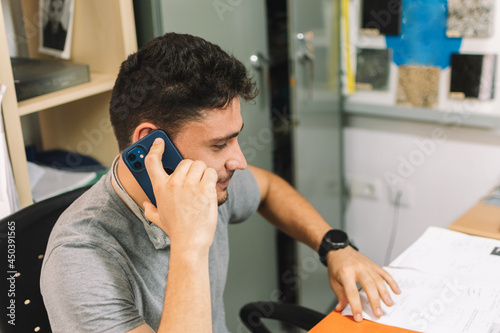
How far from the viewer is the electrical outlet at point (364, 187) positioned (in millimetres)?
2344

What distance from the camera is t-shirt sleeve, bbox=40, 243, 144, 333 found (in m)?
0.90

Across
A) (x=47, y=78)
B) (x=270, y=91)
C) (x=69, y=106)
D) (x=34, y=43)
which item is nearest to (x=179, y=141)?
(x=47, y=78)

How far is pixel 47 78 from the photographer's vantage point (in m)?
1.43

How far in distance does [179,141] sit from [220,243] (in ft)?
1.13

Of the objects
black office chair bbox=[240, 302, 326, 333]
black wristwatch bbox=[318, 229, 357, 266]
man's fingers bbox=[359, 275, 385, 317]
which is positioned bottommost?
black office chair bbox=[240, 302, 326, 333]

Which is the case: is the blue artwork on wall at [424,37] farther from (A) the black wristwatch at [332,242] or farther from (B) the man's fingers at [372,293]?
(B) the man's fingers at [372,293]

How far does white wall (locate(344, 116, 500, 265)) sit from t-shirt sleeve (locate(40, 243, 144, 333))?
1515 millimetres

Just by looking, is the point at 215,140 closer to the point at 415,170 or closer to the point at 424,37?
the point at 424,37

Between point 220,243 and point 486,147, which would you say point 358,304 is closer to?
point 220,243

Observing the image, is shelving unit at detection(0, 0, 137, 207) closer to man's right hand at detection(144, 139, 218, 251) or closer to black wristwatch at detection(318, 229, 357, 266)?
man's right hand at detection(144, 139, 218, 251)

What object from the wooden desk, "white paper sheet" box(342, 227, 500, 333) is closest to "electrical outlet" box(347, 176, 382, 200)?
the wooden desk

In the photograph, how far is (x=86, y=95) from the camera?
1.48 meters

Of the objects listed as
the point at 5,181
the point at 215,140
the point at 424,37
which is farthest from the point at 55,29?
the point at 424,37

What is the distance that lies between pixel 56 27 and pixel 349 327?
3.95ft
